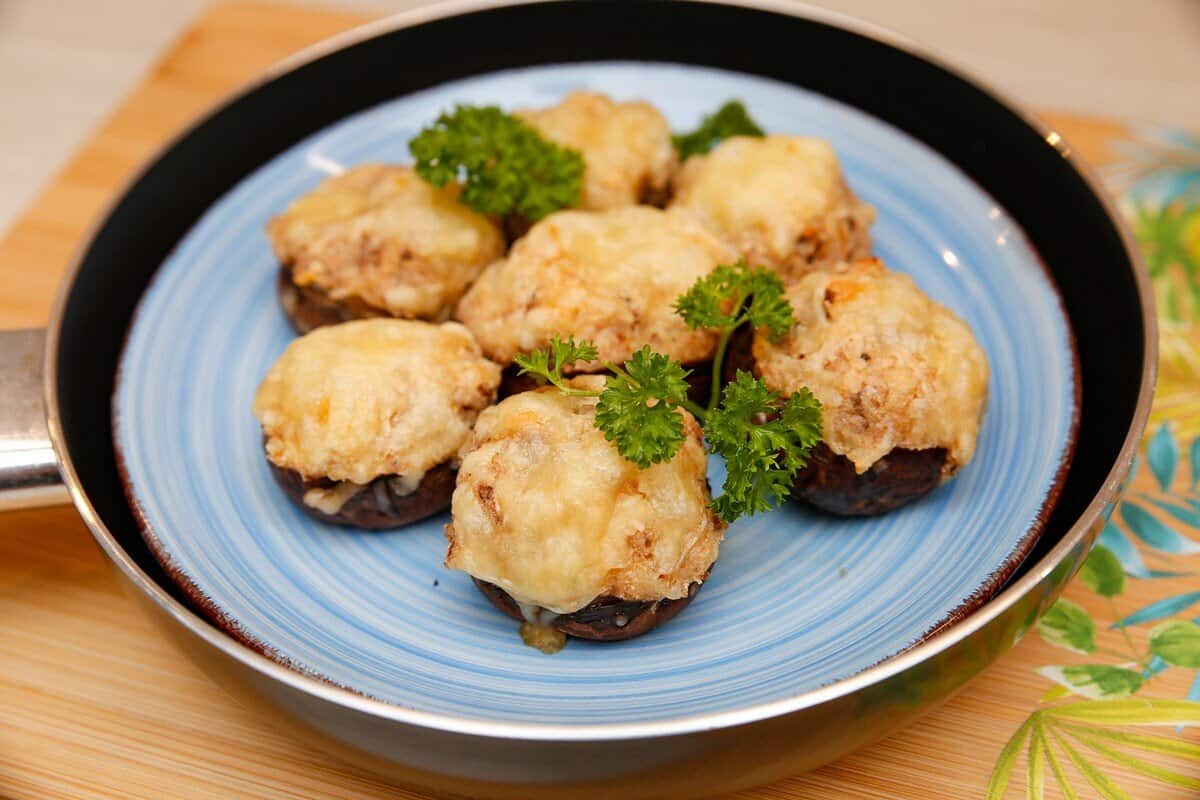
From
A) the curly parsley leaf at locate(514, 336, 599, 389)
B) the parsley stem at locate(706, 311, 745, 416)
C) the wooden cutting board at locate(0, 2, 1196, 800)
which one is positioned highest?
the parsley stem at locate(706, 311, 745, 416)

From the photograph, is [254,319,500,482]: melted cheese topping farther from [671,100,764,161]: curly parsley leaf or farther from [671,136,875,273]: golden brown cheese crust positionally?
[671,100,764,161]: curly parsley leaf

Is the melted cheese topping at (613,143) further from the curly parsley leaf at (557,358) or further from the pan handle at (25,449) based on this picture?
the pan handle at (25,449)

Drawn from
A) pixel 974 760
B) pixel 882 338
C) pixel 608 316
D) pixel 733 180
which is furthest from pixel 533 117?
pixel 974 760

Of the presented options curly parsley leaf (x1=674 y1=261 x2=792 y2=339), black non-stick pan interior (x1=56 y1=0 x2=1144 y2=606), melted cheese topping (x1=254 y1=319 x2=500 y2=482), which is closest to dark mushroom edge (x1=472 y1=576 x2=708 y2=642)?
melted cheese topping (x1=254 y1=319 x2=500 y2=482)

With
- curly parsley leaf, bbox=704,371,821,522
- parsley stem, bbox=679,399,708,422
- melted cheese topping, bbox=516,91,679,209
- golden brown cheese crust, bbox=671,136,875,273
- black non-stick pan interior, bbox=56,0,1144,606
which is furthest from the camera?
melted cheese topping, bbox=516,91,679,209

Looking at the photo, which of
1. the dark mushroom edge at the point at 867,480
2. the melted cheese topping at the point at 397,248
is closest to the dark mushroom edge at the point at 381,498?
the melted cheese topping at the point at 397,248

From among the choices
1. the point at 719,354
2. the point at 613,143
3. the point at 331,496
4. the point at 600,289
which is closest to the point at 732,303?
the point at 719,354

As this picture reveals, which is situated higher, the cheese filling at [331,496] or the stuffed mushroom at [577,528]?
the stuffed mushroom at [577,528]
